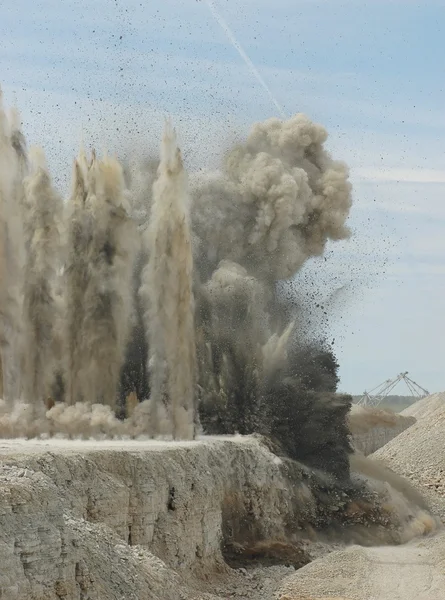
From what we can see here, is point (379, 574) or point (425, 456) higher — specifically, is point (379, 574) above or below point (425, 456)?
below

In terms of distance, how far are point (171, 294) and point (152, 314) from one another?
1.42 m

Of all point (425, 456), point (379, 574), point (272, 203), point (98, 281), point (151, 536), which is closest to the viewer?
point (151, 536)

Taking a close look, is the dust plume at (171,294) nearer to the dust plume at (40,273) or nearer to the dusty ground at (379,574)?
the dust plume at (40,273)

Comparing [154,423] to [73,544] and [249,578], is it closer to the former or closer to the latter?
[249,578]

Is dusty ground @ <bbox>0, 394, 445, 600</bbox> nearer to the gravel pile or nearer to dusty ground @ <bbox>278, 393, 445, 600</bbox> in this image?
dusty ground @ <bbox>278, 393, 445, 600</bbox>

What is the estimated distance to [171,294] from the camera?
58125 mm

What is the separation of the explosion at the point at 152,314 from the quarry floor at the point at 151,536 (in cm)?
454

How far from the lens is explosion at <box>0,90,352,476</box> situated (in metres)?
56.4

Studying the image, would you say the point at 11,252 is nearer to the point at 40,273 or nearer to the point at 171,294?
the point at 40,273

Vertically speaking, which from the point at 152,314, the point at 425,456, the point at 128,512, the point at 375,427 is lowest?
the point at 128,512

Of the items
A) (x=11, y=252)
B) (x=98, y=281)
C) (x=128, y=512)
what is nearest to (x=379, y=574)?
(x=128, y=512)

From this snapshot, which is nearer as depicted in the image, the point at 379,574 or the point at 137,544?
the point at 137,544

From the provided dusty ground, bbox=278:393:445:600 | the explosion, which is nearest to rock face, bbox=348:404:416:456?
dusty ground, bbox=278:393:445:600

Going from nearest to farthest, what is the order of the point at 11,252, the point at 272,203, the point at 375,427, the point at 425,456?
the point at 11,252 < the point at 272,203 < the point at 425,456 < the point at 375,427
